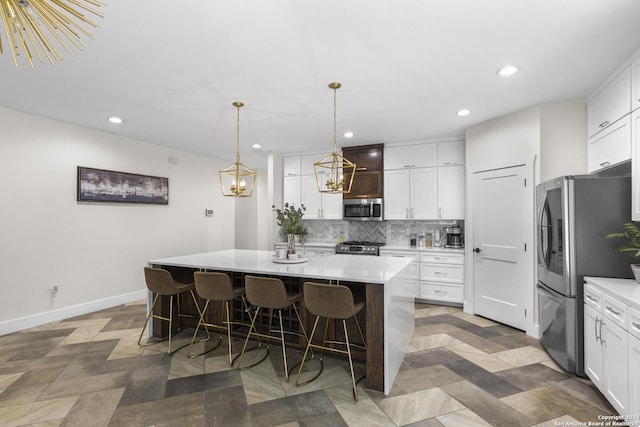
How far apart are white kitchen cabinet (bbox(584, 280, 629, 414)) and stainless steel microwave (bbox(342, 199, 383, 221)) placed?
303 cm

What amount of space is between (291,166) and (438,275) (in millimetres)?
3178

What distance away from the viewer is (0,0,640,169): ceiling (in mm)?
2031

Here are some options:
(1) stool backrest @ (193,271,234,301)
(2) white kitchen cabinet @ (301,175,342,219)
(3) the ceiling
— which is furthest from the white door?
(1) stool backrest @ (193,271,234,301)

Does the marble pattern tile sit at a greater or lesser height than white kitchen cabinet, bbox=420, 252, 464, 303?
lesser

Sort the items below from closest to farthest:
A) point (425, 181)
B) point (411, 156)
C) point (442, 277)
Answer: point (442, 277) → point (425, 181) → point (411, 156)

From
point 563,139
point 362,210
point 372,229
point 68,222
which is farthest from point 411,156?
point 68,222

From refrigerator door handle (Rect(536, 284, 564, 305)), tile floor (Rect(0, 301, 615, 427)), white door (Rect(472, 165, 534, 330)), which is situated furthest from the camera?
white door (Rect(472, 165, 534, 330))

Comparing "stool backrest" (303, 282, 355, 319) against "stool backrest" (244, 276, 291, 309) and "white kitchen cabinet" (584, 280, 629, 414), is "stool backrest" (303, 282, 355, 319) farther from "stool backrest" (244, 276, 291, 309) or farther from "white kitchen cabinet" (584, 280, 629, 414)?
"white kitchen cabinet" (584, 280, 629, 414)

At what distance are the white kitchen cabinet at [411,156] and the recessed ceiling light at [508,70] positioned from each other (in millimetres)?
2189

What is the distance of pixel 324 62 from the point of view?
2.63 m

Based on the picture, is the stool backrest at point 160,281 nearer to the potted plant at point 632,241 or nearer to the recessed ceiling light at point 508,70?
the recessed ceiling light at point 508,70

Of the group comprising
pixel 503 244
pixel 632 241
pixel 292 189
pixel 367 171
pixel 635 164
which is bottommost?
pixel 503 244

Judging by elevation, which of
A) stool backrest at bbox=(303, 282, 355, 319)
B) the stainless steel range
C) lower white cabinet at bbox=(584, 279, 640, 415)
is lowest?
lower white cabinet at bbox=(584, 279, 640, 415)

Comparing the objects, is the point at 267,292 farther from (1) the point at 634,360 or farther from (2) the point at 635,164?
(2) the point at 635,164
